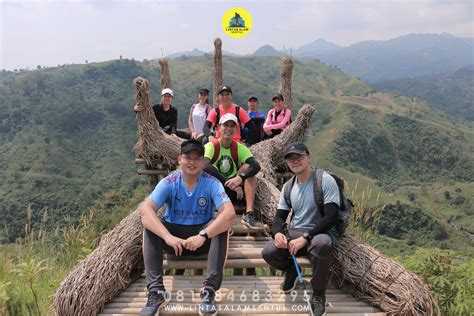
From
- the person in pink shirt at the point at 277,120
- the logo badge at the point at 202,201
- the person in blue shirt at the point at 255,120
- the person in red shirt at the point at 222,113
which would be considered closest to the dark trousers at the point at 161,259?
the logo badge at the point at 202,201

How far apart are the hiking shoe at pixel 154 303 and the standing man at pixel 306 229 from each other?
1.01 meters

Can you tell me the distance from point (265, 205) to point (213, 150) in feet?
3.15

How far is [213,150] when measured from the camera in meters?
5.14

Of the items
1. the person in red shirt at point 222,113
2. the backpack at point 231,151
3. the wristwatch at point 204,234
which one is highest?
the person in red shirt at point 222,113

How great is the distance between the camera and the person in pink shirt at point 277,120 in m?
8.77

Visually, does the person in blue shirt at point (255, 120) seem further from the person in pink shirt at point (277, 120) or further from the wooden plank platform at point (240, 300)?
the wooden plank platform at point (240, 300)

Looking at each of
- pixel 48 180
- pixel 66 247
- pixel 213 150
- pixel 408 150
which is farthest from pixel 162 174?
pixel 408 150

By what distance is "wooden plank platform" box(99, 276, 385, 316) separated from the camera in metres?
3.49

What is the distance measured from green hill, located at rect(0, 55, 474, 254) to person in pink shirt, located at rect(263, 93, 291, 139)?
43.2m

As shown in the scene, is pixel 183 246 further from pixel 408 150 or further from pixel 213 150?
pixel 408 150

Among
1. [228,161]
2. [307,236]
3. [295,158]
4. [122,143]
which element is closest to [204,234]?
[307,236]

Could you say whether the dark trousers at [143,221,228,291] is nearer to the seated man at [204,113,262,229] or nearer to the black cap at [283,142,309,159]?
the black cap at [283,142,309,159]

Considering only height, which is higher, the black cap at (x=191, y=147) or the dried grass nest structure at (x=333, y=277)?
the black cap at (x=191, y=147)

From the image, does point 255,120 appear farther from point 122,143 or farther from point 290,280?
point 122,143
